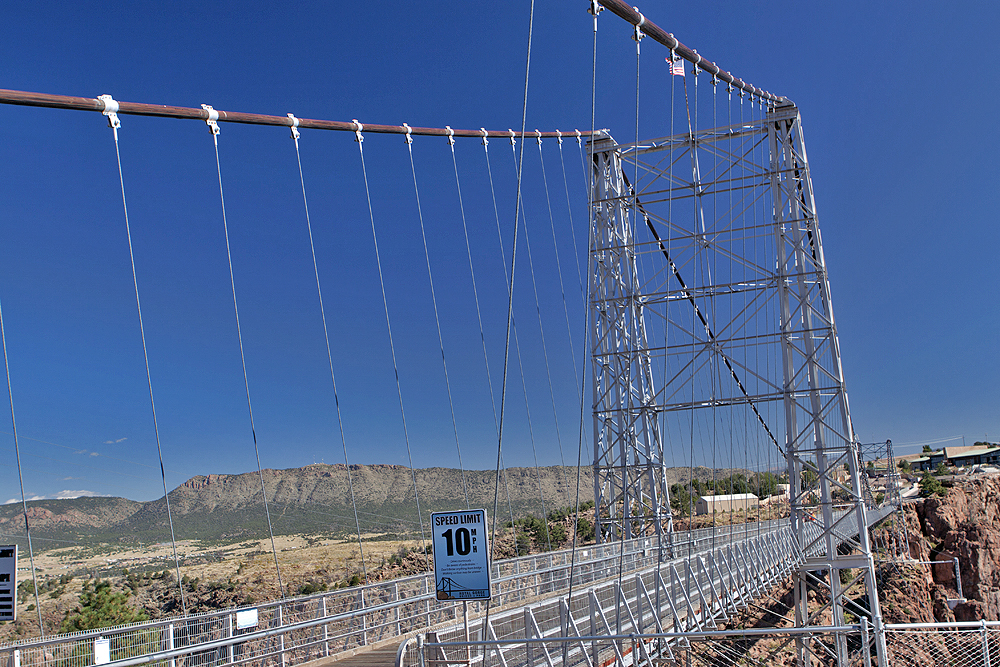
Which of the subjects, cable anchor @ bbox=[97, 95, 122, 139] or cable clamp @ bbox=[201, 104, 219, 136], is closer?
cable anchor @ bbox=[97, 95, 122, 139]

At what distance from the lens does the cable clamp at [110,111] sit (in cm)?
1061

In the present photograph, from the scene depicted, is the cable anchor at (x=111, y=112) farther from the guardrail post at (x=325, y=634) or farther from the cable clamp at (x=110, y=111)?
the guardrail post at (x=325, y=634)

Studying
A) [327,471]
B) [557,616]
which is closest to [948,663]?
[557,616]

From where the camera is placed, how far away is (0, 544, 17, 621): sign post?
7367 millimetres

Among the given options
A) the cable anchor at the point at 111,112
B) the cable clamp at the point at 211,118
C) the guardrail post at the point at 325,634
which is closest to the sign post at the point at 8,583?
the guardrail post at the point at 325,634

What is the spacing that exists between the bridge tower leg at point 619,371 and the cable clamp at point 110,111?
13508mm

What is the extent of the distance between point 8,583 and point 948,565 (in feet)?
170

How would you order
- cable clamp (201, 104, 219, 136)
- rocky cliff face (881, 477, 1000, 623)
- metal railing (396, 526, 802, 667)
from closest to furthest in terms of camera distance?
1. metal railing (396, 526, 802, 667)
2. cable clamp (201, 104, 219, 136)
3. rocky cliff face (881, 477, 1000, 623)

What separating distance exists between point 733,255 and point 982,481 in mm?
49679

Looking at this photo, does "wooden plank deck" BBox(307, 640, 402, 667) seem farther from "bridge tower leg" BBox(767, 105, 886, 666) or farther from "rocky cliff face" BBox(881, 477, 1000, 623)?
"rocky cliff face" BBox(881, 477, 1000, 623)

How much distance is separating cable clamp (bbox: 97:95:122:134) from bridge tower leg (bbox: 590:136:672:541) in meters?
13.5

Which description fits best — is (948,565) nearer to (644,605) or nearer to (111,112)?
(644,605)

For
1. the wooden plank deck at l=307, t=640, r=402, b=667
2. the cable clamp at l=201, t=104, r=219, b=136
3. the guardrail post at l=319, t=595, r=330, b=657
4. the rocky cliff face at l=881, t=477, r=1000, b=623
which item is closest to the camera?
the wooden plank deck at l=307, t=640, r=402, b=667

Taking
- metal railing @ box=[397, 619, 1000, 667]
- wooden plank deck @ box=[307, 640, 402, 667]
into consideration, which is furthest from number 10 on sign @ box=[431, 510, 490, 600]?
wooden plank deck @ box=[307, 640, 402, 667]
